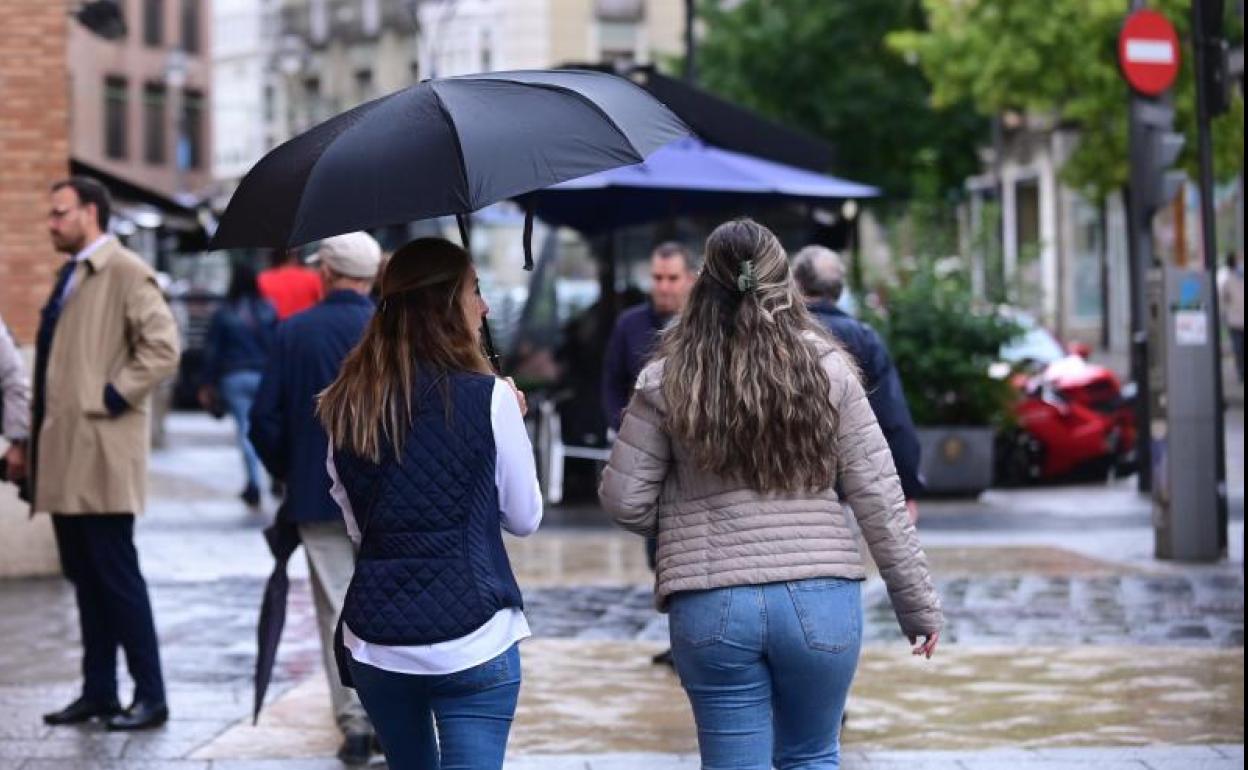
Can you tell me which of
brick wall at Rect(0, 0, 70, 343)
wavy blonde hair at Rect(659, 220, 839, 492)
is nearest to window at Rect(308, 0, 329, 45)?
brick wall at Rect(0, 0, 70, 343)

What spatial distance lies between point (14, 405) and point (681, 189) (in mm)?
8151

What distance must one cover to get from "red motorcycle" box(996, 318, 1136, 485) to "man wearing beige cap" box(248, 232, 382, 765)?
1171 cm

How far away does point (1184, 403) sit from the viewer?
13.9 metres

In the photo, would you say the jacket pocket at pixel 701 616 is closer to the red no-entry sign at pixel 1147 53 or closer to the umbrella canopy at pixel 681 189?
the red no-entry sign at pixel 1147 53

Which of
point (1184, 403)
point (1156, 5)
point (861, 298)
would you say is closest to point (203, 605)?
point (1184, 403)

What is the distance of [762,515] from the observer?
17.1 ft

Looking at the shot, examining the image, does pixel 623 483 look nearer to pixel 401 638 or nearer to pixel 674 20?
pixel 401 638

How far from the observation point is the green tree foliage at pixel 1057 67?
34.3 m

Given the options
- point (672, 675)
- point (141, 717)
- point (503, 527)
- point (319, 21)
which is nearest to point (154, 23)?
point (319, 21)

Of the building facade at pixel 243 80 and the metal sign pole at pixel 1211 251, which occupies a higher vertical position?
the building facade at pixel 243 80

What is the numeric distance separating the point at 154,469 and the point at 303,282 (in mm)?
6767

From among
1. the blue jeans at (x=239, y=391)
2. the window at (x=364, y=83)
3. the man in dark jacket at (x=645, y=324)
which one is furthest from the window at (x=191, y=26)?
the man in dark jacket at (x=645, y=324)

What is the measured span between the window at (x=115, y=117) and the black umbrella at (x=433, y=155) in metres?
55.5

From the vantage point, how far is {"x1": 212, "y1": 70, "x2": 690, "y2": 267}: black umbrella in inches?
205
